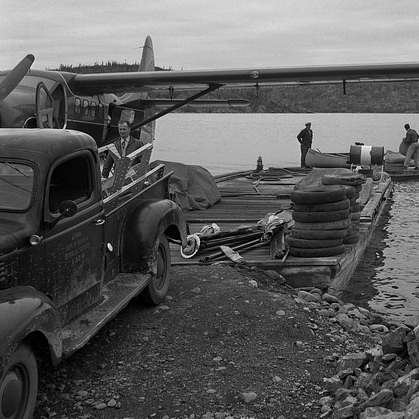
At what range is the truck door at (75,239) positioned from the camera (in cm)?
508

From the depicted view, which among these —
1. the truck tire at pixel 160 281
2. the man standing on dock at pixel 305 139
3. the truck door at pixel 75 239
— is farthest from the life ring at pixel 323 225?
the man standing on dock at pixel 305 139

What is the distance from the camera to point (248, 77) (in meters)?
14.9

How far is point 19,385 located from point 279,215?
8317mm

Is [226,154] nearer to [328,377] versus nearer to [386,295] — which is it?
[386,295]

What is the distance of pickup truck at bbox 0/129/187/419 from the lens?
14.4 ft

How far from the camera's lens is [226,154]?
156 feet

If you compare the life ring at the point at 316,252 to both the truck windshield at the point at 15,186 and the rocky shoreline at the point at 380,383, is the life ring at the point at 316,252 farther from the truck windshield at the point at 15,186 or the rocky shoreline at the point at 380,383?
the truck windshield at the point at 15,186

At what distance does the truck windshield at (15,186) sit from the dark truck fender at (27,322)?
0.65 m

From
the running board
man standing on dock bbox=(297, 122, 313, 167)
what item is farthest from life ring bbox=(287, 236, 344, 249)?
man standing on dock bbox=(297, 122, 313, 167)

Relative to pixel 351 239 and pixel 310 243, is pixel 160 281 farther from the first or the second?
pixel 351 239

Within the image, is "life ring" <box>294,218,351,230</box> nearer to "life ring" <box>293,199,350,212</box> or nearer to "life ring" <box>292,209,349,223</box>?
"life ring" <box>292,209,349,223</box>

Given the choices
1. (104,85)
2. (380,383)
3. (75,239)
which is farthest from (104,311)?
(104,85)

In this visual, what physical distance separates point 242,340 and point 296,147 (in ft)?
167

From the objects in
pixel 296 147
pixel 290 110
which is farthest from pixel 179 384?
pixel 290 110
